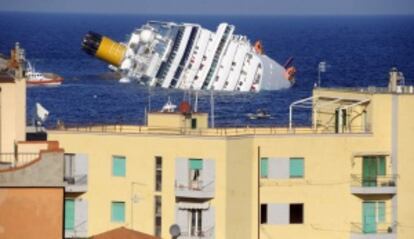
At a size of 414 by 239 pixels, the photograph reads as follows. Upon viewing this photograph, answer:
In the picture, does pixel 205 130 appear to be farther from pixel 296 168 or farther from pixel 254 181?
pixel 254 181

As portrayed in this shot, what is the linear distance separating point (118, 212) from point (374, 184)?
3195 millimetres

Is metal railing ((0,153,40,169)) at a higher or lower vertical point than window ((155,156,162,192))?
higher

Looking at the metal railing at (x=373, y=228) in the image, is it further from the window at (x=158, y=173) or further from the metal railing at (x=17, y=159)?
the metal railing at (x=17, y=159)

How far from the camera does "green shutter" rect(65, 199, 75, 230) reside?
2819 cm

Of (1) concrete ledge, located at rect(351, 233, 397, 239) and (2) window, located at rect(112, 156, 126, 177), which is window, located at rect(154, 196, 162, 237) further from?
(1) concrete ledge, located at rect(351, 233, 397, 239)

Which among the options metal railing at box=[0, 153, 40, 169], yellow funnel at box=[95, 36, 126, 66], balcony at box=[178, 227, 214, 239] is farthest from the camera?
yellow funnel at box=[95, 36, 126, 66]

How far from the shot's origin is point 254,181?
28312 mm

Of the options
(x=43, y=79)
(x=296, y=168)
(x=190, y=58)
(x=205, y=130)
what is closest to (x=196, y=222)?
(x=296, y=168)

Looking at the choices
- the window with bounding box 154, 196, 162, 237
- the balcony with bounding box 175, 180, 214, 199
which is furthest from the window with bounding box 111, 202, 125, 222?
the balcony with bounding box 175, 180, 214, 199

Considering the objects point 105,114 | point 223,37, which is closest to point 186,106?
point 105,114

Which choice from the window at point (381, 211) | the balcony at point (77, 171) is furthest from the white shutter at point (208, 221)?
the window at point (381, 211)

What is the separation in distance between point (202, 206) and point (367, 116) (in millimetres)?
2765

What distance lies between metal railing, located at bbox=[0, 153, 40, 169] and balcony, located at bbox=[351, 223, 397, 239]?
781 cm

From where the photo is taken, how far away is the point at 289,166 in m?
28.7
